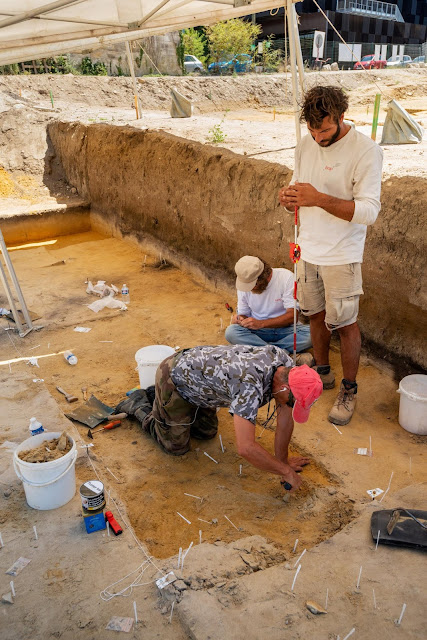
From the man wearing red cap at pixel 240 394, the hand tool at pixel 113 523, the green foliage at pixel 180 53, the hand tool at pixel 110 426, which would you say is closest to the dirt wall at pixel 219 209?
the man wearing red cap at pixel 240 394

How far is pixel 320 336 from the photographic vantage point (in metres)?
4.34

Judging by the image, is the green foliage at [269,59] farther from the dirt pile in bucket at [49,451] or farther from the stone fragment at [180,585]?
the stone fragment at [180,585]

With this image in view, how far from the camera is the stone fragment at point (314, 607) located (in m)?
2.38

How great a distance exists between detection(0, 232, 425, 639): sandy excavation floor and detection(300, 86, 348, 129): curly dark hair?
6.96ft

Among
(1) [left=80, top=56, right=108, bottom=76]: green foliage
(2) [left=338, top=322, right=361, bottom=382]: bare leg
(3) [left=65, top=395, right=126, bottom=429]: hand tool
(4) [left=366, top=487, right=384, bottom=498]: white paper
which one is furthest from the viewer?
(1) [left=80, top=56, right=108, bottom=76]: green foliage

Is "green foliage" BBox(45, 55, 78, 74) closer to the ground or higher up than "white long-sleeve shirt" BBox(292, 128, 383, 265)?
closer to the ground

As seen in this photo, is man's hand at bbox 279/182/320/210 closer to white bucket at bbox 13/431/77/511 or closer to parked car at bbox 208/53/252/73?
white bucket at bbox 13/431/77/511

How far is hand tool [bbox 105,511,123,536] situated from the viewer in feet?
9.59

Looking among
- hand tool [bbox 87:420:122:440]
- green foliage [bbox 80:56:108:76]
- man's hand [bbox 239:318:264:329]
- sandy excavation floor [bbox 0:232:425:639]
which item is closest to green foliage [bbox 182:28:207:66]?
green foliage [bbox 80:56:108:76]

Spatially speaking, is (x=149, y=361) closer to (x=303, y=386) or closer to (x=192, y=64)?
(x=303, y=386)

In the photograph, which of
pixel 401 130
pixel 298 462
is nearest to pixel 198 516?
pixel 298 462

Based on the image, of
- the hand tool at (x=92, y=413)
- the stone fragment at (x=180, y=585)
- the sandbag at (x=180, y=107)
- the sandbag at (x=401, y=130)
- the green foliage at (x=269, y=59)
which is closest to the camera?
the stone fragment at (x=180, y=585)

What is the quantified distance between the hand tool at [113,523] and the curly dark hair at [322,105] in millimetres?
2664

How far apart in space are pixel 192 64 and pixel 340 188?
21.2 metres
